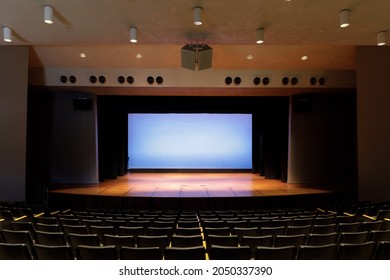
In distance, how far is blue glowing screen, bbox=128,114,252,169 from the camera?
17.9 m

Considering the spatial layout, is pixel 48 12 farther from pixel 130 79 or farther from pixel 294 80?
pixel 294 80

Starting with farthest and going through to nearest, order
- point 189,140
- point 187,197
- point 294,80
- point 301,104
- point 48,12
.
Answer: point 189,140 < point 301,104 < point 294,80 < point 187,197 < point 48,12

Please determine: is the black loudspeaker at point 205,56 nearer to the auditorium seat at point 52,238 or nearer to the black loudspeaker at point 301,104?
the auditorium seat at point 52,238

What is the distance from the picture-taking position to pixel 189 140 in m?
17.9

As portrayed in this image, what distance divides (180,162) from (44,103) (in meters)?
7.34

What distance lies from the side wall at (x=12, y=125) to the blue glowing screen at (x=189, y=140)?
25.3ft

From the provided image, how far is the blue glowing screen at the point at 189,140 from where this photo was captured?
17875 millimetres

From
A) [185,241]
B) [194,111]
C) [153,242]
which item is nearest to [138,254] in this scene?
[153,242]

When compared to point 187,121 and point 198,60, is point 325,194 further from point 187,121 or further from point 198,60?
point 187,121

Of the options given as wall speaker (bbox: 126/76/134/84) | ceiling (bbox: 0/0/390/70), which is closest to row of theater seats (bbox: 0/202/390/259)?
ceiling (bbox: 0/0/390/70)

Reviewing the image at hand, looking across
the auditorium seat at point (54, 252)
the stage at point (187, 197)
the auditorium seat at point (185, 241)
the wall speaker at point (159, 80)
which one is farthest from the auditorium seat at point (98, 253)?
the wall speaker at point (159, 80)

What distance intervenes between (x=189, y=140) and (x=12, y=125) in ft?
30.3

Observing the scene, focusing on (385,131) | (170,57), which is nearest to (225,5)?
(170,57)

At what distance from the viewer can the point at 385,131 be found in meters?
10.1
